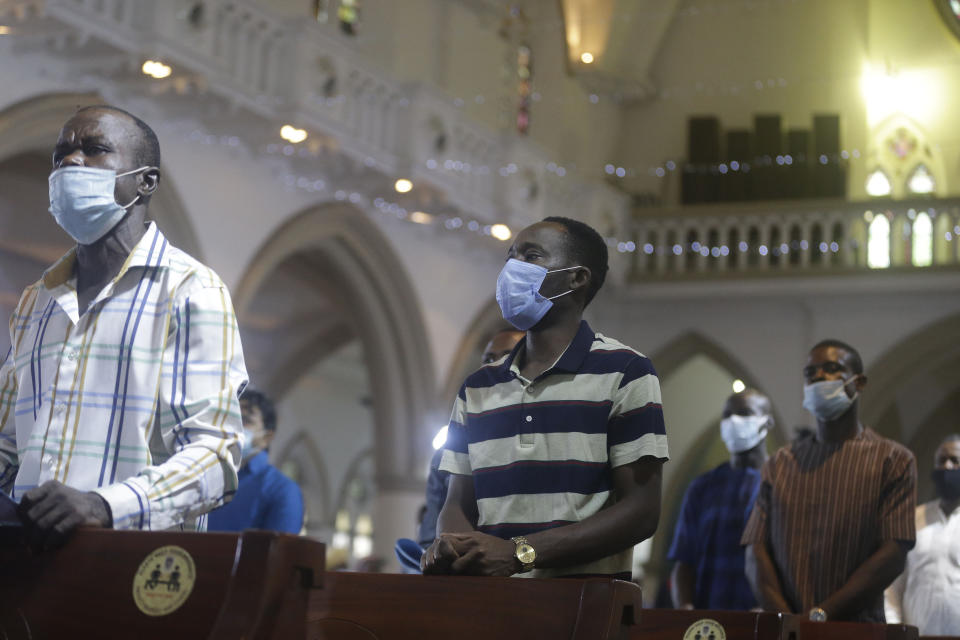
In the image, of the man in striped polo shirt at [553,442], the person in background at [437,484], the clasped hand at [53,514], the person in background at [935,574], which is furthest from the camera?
the person in background at [935,574]

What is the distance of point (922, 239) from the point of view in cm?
1494

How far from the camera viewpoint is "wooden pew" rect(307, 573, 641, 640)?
2166 millimetres

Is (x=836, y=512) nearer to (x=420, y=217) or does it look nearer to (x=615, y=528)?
(x=615, y=528)

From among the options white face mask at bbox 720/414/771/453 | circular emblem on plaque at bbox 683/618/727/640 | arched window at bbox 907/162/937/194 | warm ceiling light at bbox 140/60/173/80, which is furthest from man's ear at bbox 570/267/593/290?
arched window at bbox 907/162/937/194

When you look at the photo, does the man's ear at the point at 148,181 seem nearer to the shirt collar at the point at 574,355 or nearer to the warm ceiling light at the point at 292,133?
the shirt collar at the point at 574,355

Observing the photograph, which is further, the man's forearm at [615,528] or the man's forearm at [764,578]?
the man's forearm at [764,578]

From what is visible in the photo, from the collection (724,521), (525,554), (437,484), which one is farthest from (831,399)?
(525,554)

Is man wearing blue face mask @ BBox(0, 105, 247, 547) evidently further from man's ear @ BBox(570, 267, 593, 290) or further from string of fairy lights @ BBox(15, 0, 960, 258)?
string of fairy lights @ BBox(15, 0, 960, 258)

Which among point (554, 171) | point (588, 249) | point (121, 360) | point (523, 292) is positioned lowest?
point (121, 360)

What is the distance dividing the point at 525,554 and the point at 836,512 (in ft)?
6.80

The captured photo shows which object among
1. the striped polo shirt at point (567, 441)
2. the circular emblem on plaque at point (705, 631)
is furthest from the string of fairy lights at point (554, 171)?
the circular emblem on plaque at point (705, 631)

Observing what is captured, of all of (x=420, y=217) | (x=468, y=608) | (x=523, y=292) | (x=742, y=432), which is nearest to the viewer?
(x=468, y=608)

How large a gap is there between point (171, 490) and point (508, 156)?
35.6 ft

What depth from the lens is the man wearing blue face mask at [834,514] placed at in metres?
4.00
